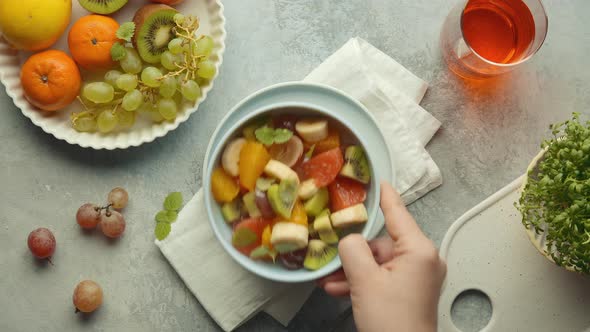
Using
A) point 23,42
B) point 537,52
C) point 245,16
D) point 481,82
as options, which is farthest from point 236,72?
point 537,52

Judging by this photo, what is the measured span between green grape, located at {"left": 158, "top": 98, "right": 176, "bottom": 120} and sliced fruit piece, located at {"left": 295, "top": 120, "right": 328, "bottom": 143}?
0.25 meters

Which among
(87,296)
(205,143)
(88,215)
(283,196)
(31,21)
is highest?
(31,21)

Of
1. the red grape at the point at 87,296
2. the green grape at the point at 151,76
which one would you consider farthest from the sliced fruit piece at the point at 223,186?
the red grape at the point at 87,296

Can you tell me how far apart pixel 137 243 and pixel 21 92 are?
0.36 m

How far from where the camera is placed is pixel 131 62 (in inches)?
41.5

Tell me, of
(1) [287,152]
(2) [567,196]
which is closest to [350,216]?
(1) [287,152]

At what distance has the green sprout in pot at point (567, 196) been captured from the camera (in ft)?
2.93

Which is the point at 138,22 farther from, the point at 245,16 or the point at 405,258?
the point at 405,258

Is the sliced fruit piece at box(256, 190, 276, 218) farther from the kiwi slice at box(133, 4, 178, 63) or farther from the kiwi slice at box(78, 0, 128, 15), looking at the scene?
the kiwi slice at box(78, 0, 128, 15)

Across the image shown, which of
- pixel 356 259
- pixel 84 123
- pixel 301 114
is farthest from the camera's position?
pixel 84 123

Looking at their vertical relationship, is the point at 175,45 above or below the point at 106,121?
above

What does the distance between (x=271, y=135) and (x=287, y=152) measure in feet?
0.14

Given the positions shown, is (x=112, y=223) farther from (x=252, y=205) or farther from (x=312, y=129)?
(x=312, y=129)

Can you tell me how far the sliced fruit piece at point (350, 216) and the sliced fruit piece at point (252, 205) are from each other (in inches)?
4.9
